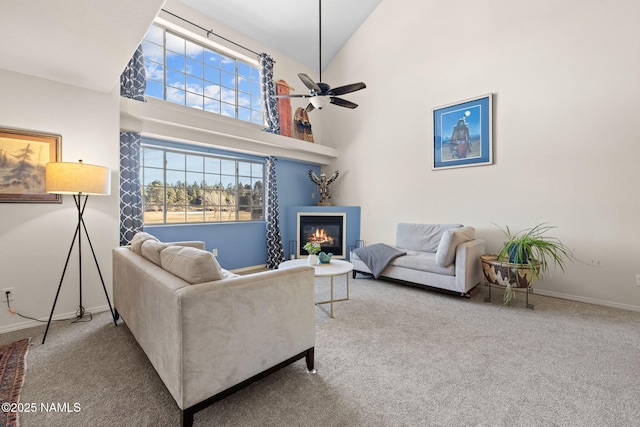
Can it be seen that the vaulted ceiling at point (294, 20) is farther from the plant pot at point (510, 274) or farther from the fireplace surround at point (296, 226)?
the plant pot at point (510, 274)

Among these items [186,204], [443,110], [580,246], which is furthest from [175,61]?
[580,246]

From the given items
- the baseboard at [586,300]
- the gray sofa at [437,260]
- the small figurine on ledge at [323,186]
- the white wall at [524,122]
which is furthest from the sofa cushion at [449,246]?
the small figurine on ledge at [323,186]

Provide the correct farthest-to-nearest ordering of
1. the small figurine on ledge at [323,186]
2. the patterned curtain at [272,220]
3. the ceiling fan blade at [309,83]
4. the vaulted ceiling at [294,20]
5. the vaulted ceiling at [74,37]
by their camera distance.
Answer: the small figurine on ledge at [323,186]
the patterned curtain at [272,220]
the vaulted ceiling at [294,20]
the ceiling fan blade at [309,83]
the vaulted ceiling at [74,37]

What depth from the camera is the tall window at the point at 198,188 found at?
3.93 metres

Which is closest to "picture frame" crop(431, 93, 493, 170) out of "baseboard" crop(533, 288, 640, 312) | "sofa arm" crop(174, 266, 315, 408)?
"baseboard" crop(533, 288, 640, 312)

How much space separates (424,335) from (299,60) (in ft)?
18.0

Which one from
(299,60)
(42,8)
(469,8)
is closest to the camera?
(42,8)

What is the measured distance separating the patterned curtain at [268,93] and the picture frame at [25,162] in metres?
2.89

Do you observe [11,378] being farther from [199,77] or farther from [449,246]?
[199,77]

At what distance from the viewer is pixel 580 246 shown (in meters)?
3.26

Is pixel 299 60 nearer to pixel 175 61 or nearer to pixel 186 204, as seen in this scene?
pixel 175 61

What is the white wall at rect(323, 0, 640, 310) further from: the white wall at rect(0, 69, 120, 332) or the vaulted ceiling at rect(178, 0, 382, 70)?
the white wall at rect(0, 69, 120, 332)

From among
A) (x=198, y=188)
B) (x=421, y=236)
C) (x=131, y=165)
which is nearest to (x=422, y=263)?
(x=421, y=236)

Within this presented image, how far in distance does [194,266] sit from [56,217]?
2308 mm
